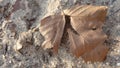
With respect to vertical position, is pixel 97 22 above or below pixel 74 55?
above

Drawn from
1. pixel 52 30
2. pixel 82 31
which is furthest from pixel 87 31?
pixel 52 30

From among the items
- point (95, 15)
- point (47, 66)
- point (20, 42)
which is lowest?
point (47, 66)

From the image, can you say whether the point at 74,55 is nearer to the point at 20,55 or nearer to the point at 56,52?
the point at 56,52

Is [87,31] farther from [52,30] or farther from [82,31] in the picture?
[52,30]

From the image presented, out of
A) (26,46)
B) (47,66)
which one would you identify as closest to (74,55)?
(47,66)
